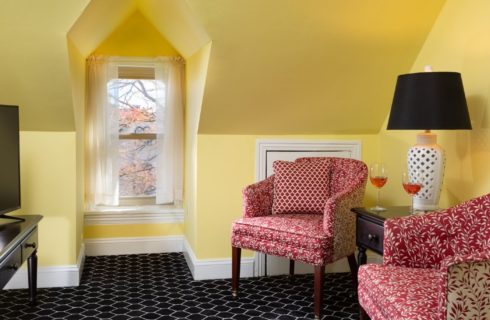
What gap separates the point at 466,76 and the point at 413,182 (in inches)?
27.8

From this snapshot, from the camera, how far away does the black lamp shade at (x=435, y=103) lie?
270cm

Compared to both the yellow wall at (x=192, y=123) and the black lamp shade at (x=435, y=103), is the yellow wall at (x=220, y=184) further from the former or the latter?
the black lamp shade at (x=435, y=103)

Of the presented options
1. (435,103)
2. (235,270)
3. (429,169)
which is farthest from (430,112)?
(235,270)

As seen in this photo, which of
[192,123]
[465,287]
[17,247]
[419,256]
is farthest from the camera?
[192,123]

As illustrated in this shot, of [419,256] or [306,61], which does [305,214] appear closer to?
[306,61]

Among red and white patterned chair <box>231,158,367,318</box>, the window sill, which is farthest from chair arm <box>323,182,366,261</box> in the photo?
the window sill

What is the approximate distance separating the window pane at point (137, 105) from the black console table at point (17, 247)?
1628 millimetres

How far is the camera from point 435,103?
8.90 feet

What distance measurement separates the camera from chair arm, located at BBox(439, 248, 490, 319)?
1.80 m

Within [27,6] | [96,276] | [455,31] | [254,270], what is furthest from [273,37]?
[96,276]

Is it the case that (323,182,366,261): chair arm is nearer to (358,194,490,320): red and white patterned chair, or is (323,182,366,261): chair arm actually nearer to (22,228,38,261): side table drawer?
(358,194,490,320): red and white patterned chair

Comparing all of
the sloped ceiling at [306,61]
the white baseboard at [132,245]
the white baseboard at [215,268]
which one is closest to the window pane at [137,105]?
the white baseboard at [132,245]

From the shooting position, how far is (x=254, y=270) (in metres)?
3.95

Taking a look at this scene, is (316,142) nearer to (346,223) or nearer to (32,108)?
(346,223)
